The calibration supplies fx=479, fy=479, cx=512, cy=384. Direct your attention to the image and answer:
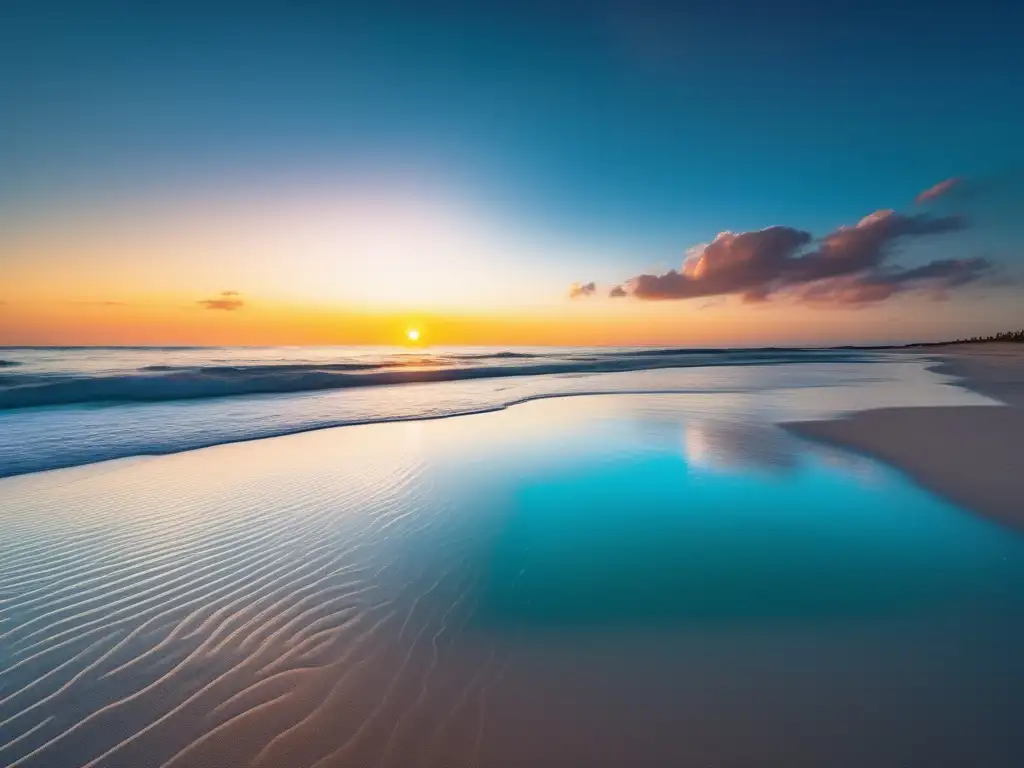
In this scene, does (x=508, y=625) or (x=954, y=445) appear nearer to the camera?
(x=508, y=625)

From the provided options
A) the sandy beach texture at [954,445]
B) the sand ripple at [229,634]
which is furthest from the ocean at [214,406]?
the sand ripple at [229,634]

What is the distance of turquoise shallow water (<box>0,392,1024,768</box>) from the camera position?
252 cm

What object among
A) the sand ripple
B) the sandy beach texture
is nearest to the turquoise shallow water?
the sand ripple

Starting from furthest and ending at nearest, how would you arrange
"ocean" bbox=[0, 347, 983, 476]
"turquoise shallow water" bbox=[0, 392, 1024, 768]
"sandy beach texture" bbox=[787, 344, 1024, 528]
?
1. "ocean" bbox=[0, 347, 983, 476]
2. "sandy beach texture" bbox=[787, 344, 1024, 528]
3. "turquoise shallow water" bbox=[0, 392, 1024, 768]

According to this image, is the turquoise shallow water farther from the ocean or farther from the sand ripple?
the ocean

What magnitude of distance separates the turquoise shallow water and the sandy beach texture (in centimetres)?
61

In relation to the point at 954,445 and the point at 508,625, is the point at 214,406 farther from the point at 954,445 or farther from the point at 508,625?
the point at 954,445

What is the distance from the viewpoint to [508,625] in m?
3.54

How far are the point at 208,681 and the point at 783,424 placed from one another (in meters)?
12.3

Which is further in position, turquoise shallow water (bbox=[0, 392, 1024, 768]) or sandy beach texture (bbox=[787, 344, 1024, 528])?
sandy beach texture (bbox=[787, 344, 1024, 528])

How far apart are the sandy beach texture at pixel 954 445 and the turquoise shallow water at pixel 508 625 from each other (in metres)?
0.61

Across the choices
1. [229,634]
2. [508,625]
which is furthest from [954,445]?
[229,634]

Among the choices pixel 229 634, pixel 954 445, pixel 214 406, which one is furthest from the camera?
pixel 214 406

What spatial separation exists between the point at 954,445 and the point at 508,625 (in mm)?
9934
